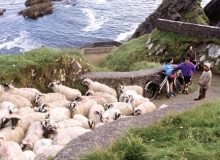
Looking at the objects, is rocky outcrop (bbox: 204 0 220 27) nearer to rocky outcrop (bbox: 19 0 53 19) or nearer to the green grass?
the green grass

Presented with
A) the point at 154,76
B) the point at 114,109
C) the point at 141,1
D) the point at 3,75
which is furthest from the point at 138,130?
the point at 141,1

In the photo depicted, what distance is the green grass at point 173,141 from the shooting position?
5719 mm

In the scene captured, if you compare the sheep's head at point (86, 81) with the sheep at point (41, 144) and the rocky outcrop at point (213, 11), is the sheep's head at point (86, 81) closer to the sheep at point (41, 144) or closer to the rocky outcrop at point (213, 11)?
the sheep at point (41, 144)

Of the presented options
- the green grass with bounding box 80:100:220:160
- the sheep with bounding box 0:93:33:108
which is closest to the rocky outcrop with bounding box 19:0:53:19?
the sheep with bounding box 0:93:33:108

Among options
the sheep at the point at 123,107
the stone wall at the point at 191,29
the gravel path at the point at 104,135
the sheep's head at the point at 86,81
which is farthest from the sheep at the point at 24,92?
the stone wall at the point at 191,29

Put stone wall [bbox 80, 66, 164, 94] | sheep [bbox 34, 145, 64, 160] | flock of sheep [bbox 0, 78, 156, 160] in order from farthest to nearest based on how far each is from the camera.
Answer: stone wall [bbox 80, 66, 164, 94]
flock of sheep [bbox 0, 78, 156, 160]
sheep [bbox 34, 145, 64, 160]

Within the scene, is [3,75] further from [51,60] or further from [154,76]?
[154,76]

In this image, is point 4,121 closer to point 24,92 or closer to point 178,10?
point 24,92

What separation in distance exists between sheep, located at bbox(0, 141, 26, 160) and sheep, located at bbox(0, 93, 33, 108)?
3.01 m

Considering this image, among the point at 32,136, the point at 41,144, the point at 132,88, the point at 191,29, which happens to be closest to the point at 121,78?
the point at 132,88

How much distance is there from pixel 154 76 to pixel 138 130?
8789mm

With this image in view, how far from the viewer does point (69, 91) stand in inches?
519

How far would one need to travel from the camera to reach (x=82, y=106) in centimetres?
1159

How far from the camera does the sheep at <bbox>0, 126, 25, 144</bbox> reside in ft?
30.2
